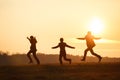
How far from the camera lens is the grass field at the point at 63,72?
3036 cm

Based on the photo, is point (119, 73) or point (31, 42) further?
point (31, 42)

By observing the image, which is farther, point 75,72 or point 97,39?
point 97,39

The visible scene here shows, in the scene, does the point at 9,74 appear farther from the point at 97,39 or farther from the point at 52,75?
the point at 97,39

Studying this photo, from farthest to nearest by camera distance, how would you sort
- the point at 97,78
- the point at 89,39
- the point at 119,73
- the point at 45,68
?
the point at 89,39, the point at 45,68, the point at 119,73, the point at 97,78

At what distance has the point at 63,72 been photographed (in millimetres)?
33250

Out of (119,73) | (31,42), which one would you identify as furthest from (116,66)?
(31,42)

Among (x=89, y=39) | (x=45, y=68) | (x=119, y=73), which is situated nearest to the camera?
(x=119, y=73)

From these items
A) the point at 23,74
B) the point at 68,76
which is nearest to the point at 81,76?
the point at 68,76

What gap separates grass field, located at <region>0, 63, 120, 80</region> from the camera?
30.4m

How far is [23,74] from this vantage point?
32.5 meters

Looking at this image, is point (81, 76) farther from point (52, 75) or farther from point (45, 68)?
point (45, 68)

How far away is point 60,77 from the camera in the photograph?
100 ft

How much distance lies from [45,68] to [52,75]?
3.98 meters

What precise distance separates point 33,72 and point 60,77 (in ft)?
10.8
